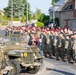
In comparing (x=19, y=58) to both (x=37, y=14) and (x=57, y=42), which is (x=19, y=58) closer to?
(x=57, y=42)

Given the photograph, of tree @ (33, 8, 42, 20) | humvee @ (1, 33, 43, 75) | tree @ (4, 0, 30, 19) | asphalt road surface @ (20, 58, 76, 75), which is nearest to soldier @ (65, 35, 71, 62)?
asphalt road surface @ (20, 58, 76, 75)

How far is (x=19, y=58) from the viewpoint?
16.2 metres

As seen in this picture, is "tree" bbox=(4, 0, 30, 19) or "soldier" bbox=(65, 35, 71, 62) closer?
"soldier" bbox=(65, 35, 71, 62)

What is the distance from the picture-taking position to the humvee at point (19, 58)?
615 inches

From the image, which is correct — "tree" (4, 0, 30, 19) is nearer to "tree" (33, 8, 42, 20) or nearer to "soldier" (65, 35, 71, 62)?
"tree" (33, 8, 42, 20)

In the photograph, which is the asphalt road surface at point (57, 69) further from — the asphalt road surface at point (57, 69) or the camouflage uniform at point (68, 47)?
the camouflage uniform at point (68, 47)

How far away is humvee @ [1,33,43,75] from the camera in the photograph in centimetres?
1563

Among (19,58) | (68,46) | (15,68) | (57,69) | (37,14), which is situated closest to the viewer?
(15,68)

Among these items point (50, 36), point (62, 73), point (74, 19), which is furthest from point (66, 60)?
point (74, 19)

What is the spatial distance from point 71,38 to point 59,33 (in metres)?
2.24

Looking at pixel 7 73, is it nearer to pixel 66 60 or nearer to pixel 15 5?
pixel 66 60

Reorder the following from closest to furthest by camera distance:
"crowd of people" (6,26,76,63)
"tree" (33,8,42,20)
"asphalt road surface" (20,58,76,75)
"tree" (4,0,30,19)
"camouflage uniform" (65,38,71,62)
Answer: "asphalt road surface" (20,58,76,75) < "crowd of people" (6,26,76,63) < "camouflage uniform" (65,38,71,62) < "tree" (4,0,30,19) < "tree" (33,8,42,20)

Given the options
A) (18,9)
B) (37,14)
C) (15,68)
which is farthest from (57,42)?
(37,14)

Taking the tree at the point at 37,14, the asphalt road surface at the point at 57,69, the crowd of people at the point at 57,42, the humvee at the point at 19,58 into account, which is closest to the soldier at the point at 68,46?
the crowd of people at the point at 57,42
